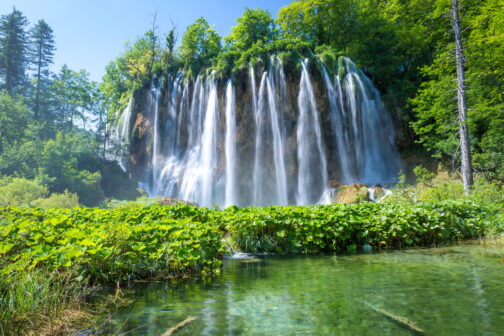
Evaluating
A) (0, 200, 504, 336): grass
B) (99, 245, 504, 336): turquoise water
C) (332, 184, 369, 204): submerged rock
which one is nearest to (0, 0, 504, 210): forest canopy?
(332, 184, 369, 204): submerged rock

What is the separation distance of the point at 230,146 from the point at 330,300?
65.7ft

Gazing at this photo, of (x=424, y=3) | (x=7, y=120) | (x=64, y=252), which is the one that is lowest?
(x=64, y=252)

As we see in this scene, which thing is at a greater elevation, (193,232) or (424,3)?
(424,3)

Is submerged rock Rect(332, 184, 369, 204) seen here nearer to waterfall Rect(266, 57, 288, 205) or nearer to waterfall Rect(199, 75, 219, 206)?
waterfall Rect(266, 57, 288, 205)

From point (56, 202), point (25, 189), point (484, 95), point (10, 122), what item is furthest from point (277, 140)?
point (10, 122)

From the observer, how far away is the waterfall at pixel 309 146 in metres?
21.4

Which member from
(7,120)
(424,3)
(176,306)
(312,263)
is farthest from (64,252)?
(7,120)

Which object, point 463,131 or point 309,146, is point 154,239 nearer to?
point 463,131

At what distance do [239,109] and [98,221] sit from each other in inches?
715

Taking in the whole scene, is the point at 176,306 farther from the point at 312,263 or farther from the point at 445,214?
the point at 445,214

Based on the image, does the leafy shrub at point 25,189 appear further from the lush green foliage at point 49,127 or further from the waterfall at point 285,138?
the waterfall at point 285,138

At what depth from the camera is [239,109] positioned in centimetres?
2316

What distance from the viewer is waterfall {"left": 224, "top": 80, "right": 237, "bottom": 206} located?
2252 cm

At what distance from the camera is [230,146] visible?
23.0 m
